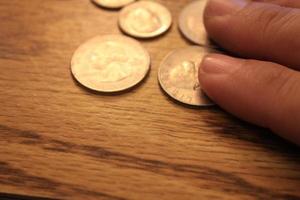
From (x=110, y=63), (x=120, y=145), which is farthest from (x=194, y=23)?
(x=120, y=145)

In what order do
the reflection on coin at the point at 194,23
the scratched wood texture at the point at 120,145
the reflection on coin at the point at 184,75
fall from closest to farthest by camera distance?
the scratched wood texture at the point at 120,145, the reflection on coin at the point at 184,75, the reflection on coin at the point at 194,23

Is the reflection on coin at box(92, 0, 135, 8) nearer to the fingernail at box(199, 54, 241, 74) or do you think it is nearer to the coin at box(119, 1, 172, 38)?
the coin at box(119, 1, 172, 38)

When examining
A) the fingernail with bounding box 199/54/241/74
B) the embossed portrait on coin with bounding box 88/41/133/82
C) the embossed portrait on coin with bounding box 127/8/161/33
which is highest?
the fingernail with bounding box 199/54/241/74

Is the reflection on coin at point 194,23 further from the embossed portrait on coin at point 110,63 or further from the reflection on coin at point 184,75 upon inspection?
the embossed portrait on coin at point 110,63

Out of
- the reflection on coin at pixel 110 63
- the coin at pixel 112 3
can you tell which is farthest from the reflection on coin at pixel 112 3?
the reflection on coin at pixel 110 63

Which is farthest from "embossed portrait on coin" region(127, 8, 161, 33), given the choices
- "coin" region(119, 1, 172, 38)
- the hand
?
the hand

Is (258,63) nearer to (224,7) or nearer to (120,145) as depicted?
(224,7)
